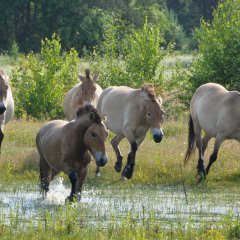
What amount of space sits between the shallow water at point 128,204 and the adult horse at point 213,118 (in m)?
1.53

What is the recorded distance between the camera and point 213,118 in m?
17.7

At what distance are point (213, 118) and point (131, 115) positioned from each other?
1.56 m

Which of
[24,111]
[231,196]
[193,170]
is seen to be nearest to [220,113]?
[193,170]

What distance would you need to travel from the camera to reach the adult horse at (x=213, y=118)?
55.8 ft

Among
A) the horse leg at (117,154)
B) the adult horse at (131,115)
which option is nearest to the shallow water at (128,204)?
the adult horse at (131,115)

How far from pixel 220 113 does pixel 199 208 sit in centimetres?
447

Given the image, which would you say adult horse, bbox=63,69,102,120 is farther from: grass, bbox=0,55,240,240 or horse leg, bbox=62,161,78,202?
horse leg, bbox=62,161,78,202

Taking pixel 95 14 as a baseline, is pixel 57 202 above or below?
above

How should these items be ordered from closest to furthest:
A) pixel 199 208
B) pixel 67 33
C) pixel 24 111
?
pixel 199 208
pixel 24 111
pixel 67 33

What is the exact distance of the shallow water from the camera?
477 inches

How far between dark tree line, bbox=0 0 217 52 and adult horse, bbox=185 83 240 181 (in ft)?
159

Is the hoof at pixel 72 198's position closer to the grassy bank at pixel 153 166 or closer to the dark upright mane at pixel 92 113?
the dark upright mane at pixel 92 113

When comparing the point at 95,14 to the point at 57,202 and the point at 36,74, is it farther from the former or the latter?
the point at 57,202

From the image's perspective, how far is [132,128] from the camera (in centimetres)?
1762
